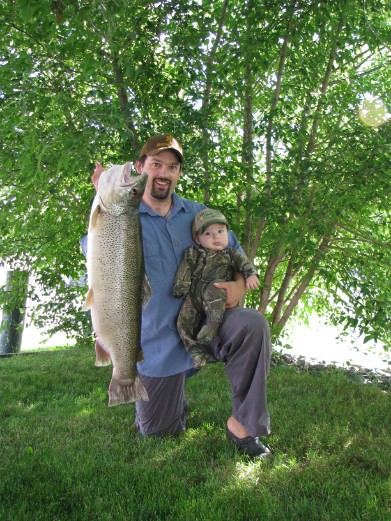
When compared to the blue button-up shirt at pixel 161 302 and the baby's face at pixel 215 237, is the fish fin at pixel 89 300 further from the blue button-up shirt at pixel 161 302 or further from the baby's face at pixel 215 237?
the baby's face at pixel 215 237

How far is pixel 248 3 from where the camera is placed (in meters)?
5.71

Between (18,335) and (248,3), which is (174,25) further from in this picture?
(18,335)

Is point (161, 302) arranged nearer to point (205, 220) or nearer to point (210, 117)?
point (205, 220)

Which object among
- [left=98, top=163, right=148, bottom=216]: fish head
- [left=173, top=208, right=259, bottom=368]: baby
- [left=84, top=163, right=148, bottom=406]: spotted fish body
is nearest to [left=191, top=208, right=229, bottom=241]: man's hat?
[left=173, top=208, right=259, bottom=368]: baby

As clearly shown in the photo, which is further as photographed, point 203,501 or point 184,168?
point 184,168

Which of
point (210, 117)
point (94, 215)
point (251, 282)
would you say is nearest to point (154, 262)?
point (251, 282)

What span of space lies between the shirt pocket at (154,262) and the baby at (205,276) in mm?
162

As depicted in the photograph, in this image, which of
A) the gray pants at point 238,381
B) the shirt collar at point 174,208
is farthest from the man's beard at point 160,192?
the gray pants at point 238,381

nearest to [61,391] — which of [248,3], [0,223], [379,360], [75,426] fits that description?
[75,426]

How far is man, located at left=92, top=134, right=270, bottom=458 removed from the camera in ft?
11.8

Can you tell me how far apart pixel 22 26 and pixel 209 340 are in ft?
13.0

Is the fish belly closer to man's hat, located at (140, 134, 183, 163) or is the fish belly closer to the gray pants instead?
the gray pants

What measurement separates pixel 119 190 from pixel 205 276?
1370mm

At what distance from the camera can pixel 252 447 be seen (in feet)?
11.4
